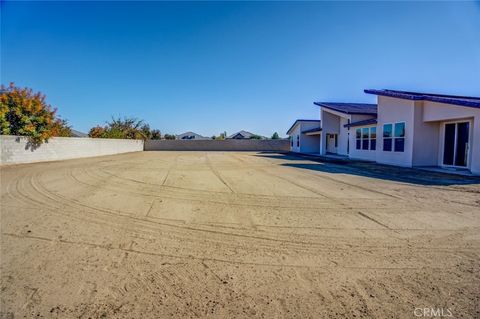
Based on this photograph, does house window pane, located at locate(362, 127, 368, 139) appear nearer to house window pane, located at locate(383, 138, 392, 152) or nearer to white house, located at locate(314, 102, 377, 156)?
house window pane, located at locate(383, 138, 392, 152)

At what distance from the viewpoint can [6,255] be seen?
320cm

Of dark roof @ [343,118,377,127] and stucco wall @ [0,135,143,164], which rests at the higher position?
dark roof @ [343,118,377,127]

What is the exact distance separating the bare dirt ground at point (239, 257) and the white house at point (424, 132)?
6.70m

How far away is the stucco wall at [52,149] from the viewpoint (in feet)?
44.2

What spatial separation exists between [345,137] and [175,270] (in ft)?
72.7

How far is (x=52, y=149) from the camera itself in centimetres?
1694

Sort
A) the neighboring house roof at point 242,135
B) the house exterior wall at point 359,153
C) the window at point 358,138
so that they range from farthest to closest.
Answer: the neighboring house roof at point 242,135 < the window at point 358,138 < the house exterior wall at point 359,153

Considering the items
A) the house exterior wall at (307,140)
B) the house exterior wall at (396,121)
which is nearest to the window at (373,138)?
the house exterior wall at (396,121)

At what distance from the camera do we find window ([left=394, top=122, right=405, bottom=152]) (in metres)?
13.3

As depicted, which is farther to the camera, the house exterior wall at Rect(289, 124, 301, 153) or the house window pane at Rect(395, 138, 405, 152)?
the house exterior wall at Rect(289, 124, 301, 153)

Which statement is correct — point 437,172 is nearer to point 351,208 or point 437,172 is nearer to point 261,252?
point 351,208

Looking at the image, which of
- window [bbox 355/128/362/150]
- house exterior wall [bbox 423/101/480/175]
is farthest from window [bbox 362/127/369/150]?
house exterior wall [bbox 423/101/480/175]

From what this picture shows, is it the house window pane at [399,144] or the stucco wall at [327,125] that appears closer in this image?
the house window pane at [399,144]

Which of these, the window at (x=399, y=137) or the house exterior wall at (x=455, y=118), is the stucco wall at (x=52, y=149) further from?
the house exterior wall at (x=455, y=118)
